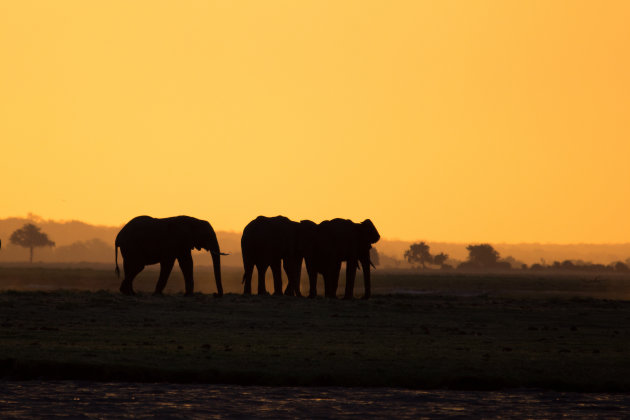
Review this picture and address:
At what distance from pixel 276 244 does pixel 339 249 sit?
3053mm

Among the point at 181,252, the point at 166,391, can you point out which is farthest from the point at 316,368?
the point at 181,252

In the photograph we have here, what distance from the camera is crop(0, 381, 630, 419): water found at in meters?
19.5

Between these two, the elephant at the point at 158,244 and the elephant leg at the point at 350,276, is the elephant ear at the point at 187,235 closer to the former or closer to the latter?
the elephant at the point at 158,244

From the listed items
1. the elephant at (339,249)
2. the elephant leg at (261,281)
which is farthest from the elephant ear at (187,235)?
the elephant at (339,249)

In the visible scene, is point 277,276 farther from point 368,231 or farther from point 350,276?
point 368,231

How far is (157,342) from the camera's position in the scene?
1145 inches

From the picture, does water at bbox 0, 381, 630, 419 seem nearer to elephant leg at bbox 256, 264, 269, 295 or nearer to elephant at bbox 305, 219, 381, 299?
elephant leg at bbox 256, 264, 269, 295

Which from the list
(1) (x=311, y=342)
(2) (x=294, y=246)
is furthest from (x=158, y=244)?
(1) (x=311, y=342)

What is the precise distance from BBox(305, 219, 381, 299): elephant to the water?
94.2 feet

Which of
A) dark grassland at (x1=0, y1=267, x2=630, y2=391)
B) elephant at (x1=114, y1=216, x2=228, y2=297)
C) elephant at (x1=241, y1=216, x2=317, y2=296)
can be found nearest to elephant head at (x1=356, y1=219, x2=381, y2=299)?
elephant at (x1=241, y1=216, x2=317, y2=296)

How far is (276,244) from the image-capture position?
171 feet

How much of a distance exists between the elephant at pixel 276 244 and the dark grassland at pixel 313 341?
5.64m

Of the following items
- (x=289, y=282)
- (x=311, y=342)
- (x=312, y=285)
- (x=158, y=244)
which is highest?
(x=158, y=244)

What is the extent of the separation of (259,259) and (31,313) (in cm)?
1691
